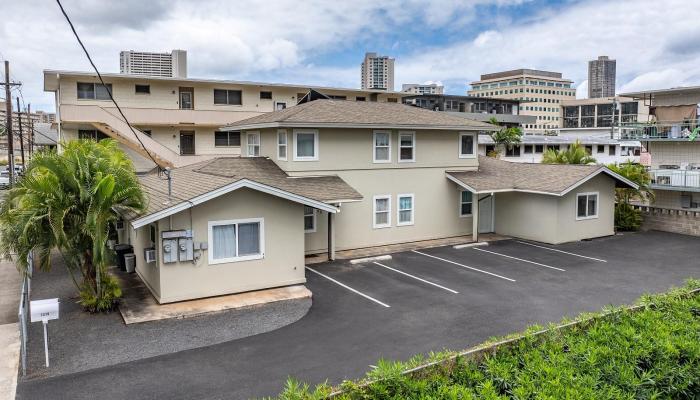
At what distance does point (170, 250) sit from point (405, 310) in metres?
6.27

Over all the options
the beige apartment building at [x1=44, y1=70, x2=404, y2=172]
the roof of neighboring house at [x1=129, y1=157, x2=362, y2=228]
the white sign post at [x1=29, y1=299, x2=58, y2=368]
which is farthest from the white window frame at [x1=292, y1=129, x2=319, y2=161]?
the beige apartment building at [x1=44, y1=70, x2=404, y2=172]

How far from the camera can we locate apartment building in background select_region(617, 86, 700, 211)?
26.1m

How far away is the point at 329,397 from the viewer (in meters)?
7.19

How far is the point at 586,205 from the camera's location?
2367cm

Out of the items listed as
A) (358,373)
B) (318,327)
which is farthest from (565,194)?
(358,373)

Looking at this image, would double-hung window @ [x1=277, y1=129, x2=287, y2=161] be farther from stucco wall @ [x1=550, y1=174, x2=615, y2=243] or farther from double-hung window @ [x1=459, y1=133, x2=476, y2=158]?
stucco wall @ [x1=550, y1=174, x2=615, y2=243]

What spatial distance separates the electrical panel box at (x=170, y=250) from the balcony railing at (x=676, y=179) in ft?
76.3

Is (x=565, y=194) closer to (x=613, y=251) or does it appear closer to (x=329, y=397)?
(x=613, y=251)

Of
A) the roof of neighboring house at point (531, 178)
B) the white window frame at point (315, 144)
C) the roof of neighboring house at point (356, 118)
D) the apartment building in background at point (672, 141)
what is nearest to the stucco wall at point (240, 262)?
the white window frame at point (315, 144)

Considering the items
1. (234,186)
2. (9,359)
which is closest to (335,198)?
(234,186)

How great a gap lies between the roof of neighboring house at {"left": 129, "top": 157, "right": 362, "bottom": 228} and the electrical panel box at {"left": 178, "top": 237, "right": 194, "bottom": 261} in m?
0.88

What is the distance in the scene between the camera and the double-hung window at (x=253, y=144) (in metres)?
23.0

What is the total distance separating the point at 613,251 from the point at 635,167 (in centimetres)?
671

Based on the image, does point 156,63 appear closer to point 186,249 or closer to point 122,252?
point 122,252
